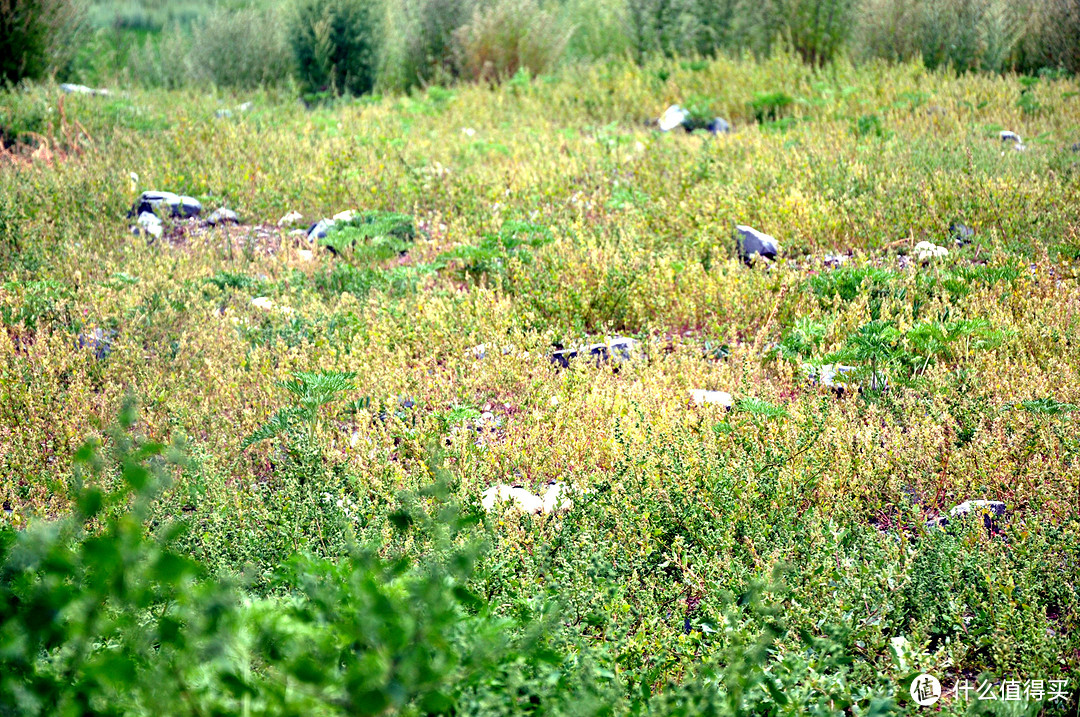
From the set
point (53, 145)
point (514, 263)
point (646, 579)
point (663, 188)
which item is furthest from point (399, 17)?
point (646, 579)

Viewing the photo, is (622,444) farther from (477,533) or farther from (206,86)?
(206,86)

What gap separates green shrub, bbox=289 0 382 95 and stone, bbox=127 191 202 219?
5.87 meters

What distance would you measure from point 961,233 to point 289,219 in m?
5.22

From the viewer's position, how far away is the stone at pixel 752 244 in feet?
19.0

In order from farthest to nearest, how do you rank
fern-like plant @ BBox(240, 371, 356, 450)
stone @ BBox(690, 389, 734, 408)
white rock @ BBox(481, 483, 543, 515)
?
stone @ BBox(690, 389, 734, 408)
fern-like plant @ BBox(240, 371, 356, 450)
white rock @ BBox(481, 483, 543, 515)

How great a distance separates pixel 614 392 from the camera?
4086mm

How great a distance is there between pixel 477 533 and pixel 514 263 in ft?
9.40

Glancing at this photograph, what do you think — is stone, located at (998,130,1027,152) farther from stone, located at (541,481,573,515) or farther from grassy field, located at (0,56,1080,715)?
stone, located at (541,481,573,515)

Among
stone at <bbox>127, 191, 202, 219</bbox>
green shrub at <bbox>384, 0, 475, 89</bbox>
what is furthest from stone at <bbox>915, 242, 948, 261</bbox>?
green shrub at <bbox>384, 0, 475, 89</bbox>

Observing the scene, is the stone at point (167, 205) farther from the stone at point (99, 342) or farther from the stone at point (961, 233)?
the stone at point (961, 233)

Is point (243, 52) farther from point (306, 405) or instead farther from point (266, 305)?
point (306, 405)

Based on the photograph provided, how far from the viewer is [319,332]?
Result: 4.78 m

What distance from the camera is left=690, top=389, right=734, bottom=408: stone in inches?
156

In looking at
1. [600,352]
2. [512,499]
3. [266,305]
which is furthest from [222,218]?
[512,499]
